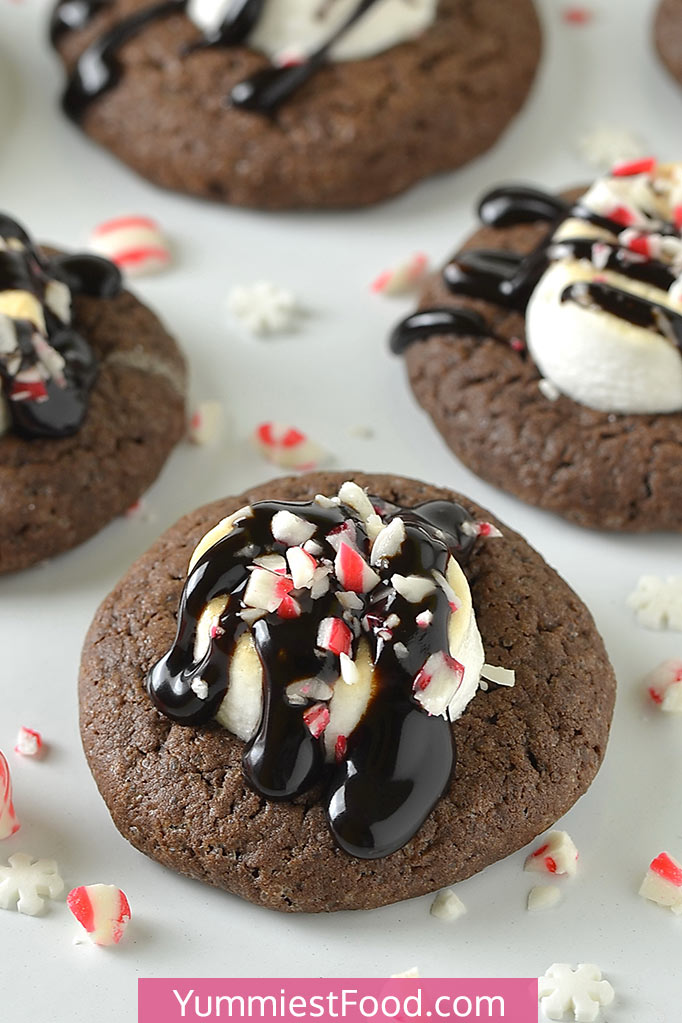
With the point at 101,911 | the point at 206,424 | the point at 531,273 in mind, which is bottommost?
the point at 101,911

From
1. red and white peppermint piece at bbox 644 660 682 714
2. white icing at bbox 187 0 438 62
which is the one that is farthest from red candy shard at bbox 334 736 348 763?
white icing at bbox 187 0 438 62

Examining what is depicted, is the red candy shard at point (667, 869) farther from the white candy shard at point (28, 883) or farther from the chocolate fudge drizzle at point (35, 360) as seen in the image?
the chocolate fudge drizzle at point (35, 360)

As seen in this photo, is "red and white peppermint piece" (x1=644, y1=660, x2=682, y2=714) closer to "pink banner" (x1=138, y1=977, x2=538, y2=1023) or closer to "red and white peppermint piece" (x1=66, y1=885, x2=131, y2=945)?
"pink banner" (x1=138, y1=977, x2=538, y2=1023)

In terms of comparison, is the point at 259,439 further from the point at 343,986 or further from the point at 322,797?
the point at 343,986

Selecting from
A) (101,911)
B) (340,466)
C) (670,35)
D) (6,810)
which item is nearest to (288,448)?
(340,466)

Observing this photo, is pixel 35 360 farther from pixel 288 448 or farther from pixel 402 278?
pixel 402 278

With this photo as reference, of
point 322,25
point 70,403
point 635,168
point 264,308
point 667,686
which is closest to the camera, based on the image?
point 667,686
